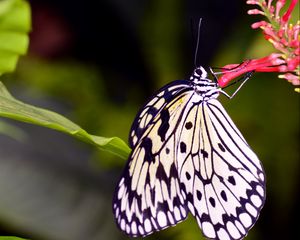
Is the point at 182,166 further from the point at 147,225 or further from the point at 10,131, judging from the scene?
the point at 10,131

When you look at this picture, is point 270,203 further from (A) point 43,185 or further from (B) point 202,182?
(B) point 202,182

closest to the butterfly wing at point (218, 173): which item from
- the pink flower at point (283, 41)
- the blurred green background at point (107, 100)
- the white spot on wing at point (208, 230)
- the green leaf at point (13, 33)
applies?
the white spot on wing at point (208, 230)

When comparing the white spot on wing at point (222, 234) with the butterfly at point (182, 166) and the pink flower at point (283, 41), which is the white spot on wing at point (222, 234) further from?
the pink flower at point (283, 41)

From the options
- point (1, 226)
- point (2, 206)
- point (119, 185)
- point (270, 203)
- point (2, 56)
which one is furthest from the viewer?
point (270, 203)

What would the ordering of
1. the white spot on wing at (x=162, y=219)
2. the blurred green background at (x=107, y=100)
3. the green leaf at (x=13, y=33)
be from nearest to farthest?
the green leaf at (x=13, y=33), the white spot on wing at (x=162, y=219), the blurred green background at (x=107, y=100)

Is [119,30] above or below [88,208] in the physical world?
above

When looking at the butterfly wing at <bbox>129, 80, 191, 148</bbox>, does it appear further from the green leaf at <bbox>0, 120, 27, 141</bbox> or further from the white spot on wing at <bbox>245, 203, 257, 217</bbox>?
the green leaf at <bbox>0, 120, 27, 141</bbox>

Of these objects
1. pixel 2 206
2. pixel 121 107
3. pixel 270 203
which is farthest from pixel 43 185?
pixel 270 203
